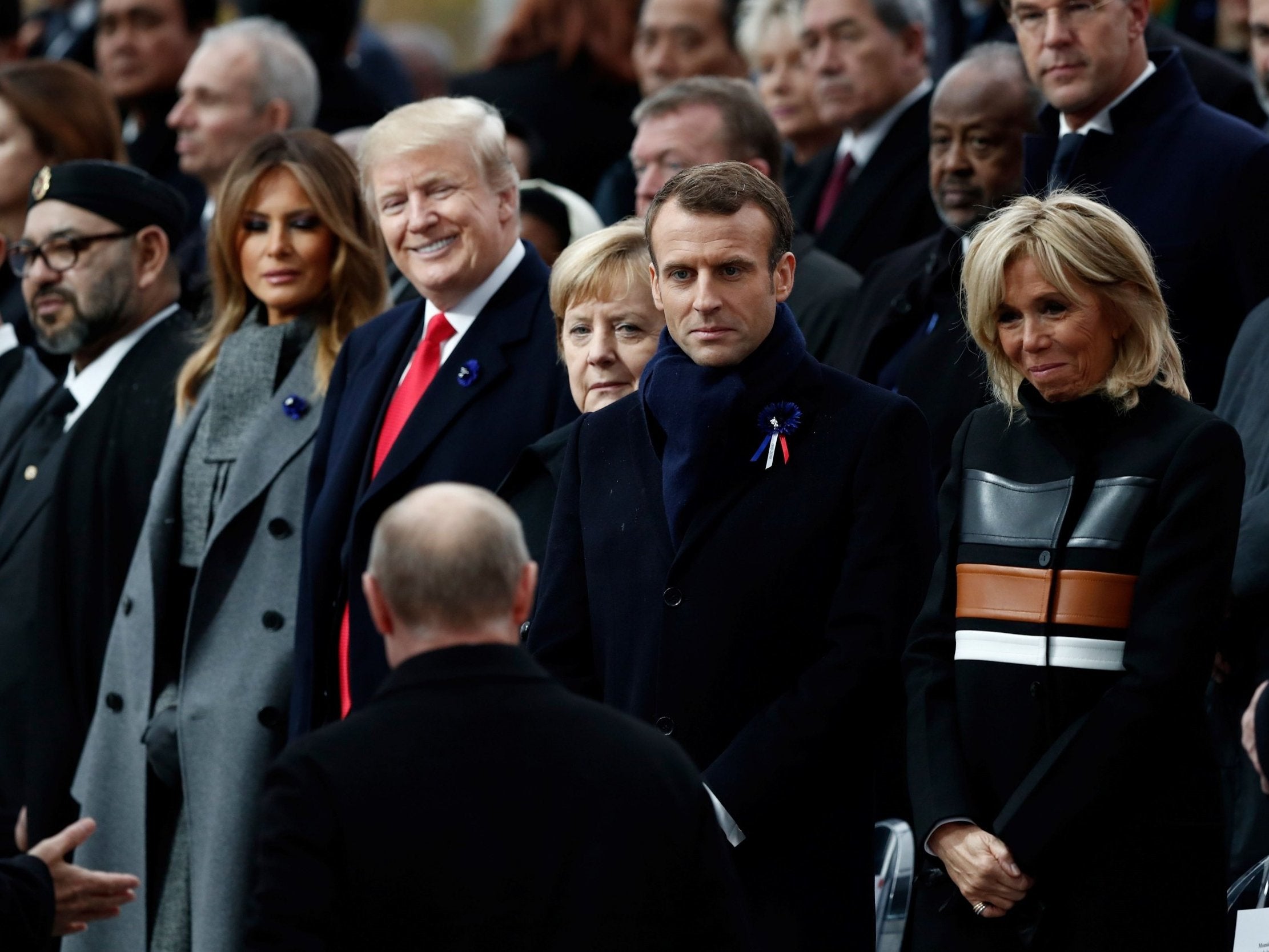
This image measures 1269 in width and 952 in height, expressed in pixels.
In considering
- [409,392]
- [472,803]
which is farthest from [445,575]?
[409,392]

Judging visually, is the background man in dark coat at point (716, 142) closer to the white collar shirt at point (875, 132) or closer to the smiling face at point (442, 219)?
the white collar shirt at point (875, 132)

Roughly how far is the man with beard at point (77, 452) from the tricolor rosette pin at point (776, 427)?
2253 mm

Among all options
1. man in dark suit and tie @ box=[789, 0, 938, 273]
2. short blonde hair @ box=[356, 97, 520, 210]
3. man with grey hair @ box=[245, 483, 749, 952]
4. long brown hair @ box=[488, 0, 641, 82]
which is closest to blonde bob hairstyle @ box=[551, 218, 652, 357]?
short blonde hair @ box=[356, 97, 520, 210]

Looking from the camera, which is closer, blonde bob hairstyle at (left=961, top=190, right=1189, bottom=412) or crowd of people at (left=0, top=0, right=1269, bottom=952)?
crowd of people at (left=0, top=0, right=1269, bottom=952)

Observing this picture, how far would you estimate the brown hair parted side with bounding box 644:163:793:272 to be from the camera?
13.7ft

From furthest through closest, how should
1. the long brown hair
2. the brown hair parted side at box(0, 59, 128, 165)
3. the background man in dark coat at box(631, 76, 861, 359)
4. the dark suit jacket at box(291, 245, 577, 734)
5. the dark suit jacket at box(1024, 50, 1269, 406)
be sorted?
the long brown hair → the brown hair parted side at box(0, 59, 128, 165) → the background man in dark coat at box(631, 76, 861, 359) → the dark suit jacket at box(1024, 50, 1269, 406) → the dark suit jacket at box(291, 245, 577, 734)

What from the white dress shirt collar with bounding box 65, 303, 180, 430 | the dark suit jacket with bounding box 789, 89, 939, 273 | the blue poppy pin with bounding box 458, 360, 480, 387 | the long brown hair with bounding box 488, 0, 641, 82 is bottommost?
the white dress shirt collar with bounding box 65, 303, 180, 430

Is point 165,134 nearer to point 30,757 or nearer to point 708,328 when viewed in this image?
point 30,757

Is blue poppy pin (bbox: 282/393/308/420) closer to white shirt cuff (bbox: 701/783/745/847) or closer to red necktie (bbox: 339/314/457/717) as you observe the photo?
red necktie (bbox: 339/314/457/717)

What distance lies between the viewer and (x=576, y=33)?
8695mm

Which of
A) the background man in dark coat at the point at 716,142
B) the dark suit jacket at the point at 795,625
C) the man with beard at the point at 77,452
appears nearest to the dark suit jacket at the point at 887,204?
the background man in dark coat at the point at 716,142

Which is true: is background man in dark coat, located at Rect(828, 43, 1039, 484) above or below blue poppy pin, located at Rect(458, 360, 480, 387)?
above

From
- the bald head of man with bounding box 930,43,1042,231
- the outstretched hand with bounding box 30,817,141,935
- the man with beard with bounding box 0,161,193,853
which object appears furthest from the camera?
the man with beard with bounding box 0,161,193,853

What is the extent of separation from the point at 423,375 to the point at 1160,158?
1981mm
